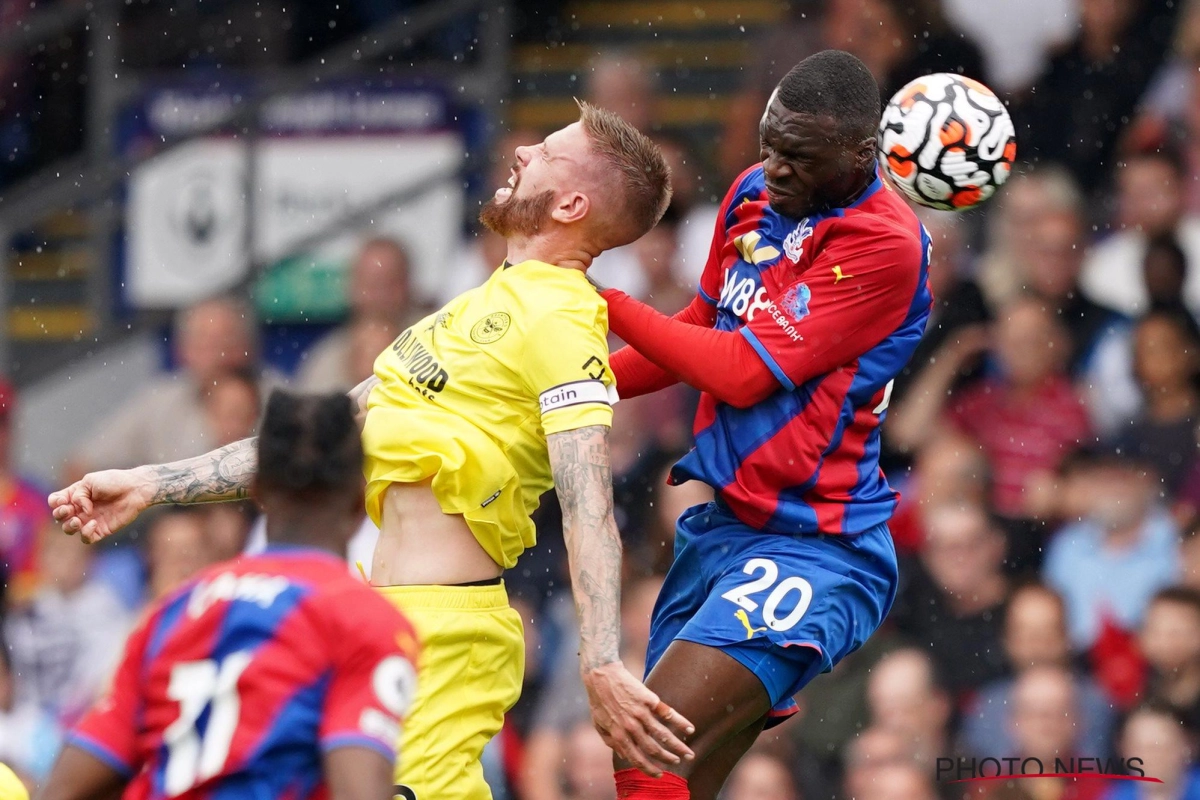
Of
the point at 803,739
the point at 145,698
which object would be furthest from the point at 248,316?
the point at 145,698

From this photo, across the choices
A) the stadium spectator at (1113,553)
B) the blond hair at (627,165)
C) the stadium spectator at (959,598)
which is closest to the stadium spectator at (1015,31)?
the stadium spectator at (1113,553)

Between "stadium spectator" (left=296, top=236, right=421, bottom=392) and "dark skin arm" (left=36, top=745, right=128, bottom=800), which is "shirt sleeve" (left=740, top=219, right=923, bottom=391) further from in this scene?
"stadium spectator" (left=296, top=236, right=421, bottom=392)

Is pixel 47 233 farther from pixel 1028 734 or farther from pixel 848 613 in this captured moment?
pixel 848 613

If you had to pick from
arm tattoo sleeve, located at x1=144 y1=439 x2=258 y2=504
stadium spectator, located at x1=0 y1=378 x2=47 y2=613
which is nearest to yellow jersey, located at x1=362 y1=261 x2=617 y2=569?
arm tattoo sleeve, located at x1=144 y1=439 x2=258 y2=504

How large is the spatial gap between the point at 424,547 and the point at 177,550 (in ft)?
16.0

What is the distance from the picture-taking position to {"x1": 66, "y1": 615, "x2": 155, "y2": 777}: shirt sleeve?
3133 millimetres

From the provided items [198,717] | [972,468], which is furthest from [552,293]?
[972,468]

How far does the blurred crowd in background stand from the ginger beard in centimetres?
350

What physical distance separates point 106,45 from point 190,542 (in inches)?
140

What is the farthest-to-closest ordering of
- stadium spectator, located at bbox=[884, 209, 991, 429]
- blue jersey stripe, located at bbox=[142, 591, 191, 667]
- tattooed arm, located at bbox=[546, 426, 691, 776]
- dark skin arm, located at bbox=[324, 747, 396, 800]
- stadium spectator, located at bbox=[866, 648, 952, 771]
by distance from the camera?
stadium spectator, located at bbox=[884, 209, 991, 429], stadium spectator, located at bbox=[866, 648, 952, 771], tattooed arm, located at bbox=[546, 426, 691, 776], blue jersey stripe, located at bbox=[142, 591, 191, 667], dark skin arm, located at bbox=[324, 747, 396, 800]

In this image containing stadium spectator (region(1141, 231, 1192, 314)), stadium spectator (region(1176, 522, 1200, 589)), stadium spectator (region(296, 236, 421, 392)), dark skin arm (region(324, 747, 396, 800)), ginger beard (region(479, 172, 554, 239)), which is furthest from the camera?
stadium spectator (region(296, 236, 421, 392))

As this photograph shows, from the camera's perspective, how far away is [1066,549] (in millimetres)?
7734

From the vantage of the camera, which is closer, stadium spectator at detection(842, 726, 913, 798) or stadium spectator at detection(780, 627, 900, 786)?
stadium spectator at detection(842, 726, 913, 798)

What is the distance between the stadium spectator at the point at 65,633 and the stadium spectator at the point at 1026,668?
4253mm
